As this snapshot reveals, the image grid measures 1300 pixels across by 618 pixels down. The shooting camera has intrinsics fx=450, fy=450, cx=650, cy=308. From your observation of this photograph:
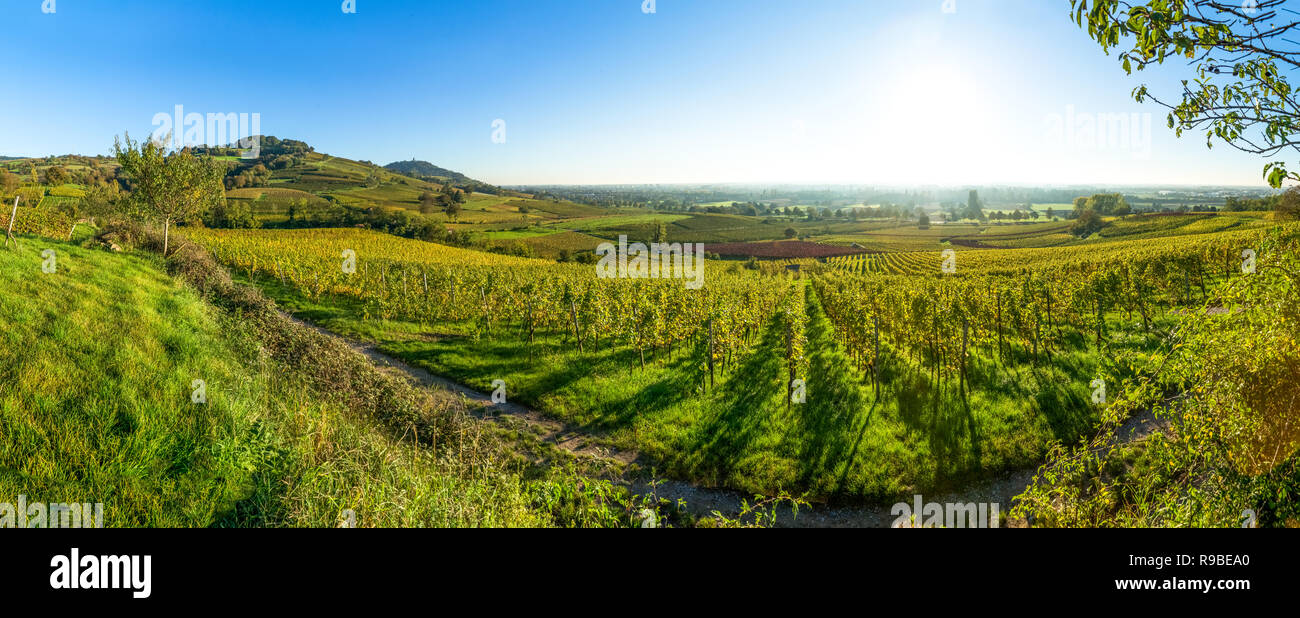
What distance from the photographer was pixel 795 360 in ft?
43.9

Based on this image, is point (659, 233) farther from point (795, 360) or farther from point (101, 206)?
point (795, 360)

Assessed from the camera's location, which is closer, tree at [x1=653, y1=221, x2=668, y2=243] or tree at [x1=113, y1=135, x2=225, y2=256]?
tree at [x1=113, y1=135, x2=225, y2=256]

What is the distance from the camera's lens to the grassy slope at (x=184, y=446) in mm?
3951

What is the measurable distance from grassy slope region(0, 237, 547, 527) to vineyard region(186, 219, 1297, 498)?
549 centimetres

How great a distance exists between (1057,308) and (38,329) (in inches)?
1233

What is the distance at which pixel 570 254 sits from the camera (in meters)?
70.5

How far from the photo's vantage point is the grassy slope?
395cm

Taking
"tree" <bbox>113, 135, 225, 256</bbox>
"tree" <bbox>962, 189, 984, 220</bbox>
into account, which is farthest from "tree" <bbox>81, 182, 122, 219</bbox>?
"tree" <bbox>962, 189, 984, 220</bbox>

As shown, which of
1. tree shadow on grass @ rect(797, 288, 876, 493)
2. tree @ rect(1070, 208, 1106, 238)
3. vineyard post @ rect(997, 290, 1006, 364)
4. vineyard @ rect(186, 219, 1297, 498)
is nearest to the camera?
tree shadow on grass @ rect(797, 288, 876, 493)

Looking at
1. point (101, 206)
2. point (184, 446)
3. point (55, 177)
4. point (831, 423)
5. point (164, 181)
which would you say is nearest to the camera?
point (184, 446)

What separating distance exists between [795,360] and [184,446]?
12.6 metres

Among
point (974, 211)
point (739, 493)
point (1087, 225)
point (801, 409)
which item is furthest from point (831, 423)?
point (974, 211)

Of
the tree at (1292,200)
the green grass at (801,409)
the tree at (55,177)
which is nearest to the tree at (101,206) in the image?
the green grass at (801,409)

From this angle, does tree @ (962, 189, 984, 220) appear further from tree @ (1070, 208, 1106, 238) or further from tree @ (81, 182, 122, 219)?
tree @ (81, 182, 122, 219)
